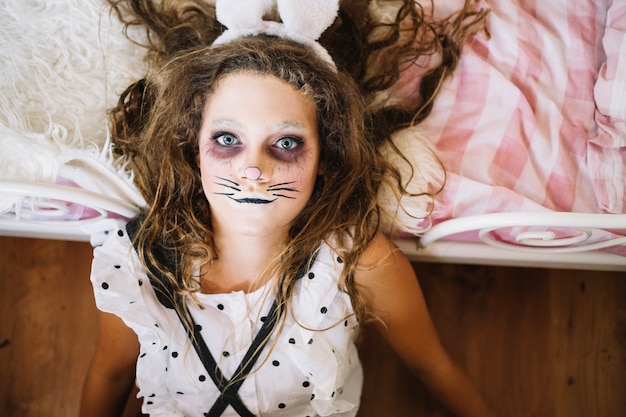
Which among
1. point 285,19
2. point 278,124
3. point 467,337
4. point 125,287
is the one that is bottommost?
point 467,337

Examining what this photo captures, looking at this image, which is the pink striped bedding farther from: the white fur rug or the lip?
the white fur rug

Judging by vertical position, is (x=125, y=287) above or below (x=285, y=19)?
below

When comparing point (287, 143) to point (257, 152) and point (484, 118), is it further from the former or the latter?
point (484, 118)

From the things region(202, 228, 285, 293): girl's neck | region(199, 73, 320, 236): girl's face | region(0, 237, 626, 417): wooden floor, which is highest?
region(199, 73, 320, 236): girl's face

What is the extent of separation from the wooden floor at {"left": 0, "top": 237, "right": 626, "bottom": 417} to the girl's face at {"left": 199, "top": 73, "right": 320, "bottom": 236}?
0.74 metres

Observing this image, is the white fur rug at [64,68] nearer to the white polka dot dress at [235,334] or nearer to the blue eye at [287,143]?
the white polka dot dress at [235,334]

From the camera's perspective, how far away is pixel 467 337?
5.05 ft

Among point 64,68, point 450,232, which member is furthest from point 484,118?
point 64,68

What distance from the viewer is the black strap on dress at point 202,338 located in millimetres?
1069

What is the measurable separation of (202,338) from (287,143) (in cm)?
44

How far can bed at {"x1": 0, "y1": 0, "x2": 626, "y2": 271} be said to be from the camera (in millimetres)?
A: 1131

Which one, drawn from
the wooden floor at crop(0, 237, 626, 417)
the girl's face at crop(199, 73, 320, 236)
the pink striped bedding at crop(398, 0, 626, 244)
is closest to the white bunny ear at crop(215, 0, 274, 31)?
the girl's face at crop(199, 73, 320, 236)

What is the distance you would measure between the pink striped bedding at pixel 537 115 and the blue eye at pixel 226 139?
1.53ft

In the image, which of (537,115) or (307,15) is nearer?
(307,15)
